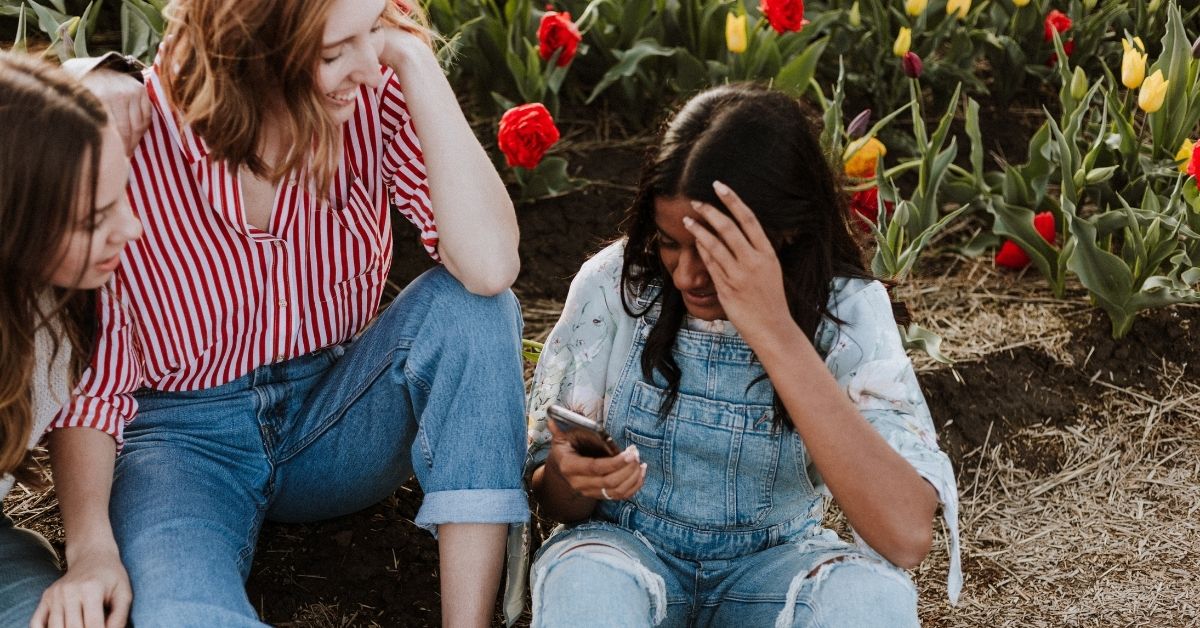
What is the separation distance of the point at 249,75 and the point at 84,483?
53 cm

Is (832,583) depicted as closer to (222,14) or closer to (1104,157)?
(222,14)

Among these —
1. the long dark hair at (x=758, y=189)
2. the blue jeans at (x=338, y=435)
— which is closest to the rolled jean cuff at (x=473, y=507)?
the blue jeans at (x=338, y=435)

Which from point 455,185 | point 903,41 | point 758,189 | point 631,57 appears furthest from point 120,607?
point 903,41

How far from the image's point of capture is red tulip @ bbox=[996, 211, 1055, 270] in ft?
8.54

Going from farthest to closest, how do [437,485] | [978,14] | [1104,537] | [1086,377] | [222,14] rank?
1. [978,14]
2. [1086,377]
3. [1104,537]
4. [437,485]
5. [222,14]

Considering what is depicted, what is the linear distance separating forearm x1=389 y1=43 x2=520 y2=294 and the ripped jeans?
0.36 m

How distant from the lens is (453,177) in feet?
5.57

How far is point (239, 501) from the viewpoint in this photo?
1723mm

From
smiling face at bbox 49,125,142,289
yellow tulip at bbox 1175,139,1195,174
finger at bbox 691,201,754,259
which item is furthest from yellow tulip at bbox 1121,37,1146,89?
smiling face at bbox 49,125,142,289

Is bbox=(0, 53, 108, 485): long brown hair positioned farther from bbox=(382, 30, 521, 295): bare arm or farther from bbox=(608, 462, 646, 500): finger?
bbox=(608, 462, 646, 500): finger

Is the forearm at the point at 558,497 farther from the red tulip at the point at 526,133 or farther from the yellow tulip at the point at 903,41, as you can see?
the yellow tulip at the point at 903,41

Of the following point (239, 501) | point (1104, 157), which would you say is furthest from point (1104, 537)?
point (239, 501)

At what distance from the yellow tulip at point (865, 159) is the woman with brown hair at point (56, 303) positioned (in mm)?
1353

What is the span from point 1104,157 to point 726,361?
1414mm
